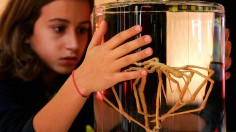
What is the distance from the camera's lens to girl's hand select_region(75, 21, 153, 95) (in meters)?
0.43

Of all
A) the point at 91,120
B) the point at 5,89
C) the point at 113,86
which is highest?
the point at 113,86

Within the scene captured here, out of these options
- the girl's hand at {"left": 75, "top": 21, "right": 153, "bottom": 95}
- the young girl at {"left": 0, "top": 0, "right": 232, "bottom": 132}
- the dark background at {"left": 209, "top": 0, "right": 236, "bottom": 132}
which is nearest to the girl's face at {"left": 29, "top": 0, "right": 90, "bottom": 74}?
the young girl at {"left": 0, "top": 0, "right": 232, "bottom": 132}

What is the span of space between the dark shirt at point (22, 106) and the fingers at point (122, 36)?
0.28 meters

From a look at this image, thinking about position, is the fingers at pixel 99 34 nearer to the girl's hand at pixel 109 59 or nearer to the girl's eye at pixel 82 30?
the girl's hand at pixel 109 59

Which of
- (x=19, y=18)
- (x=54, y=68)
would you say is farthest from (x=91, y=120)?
(x=19, y=18)

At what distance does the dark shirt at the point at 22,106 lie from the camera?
2.44 ft

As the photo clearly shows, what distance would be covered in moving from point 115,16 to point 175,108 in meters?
0.13

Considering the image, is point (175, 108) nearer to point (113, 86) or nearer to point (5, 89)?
point (113, 86)

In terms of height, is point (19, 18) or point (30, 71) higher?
point (19, 18)

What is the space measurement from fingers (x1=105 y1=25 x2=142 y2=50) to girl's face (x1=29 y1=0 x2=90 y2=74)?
1.38ft

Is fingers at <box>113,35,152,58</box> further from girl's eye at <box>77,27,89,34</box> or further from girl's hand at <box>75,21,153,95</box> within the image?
girl's eye at <box>77,27,89,34</box>

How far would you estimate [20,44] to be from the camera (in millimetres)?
1013

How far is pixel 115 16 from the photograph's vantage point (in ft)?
1.49

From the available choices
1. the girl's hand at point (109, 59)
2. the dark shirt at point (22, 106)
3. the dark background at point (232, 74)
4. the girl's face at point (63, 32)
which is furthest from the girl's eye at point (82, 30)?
the dark background at point (232, 74)
